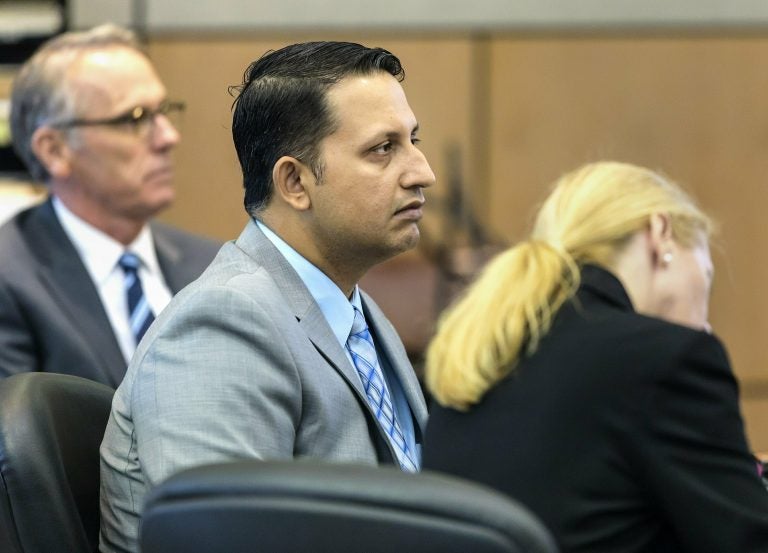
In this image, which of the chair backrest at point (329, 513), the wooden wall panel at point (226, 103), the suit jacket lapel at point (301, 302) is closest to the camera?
the chair backrest at point (329, 513)

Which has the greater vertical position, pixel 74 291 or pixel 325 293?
pixel 325 293

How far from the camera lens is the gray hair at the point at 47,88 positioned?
121 inches

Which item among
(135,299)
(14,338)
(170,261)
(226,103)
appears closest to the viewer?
(14,338)

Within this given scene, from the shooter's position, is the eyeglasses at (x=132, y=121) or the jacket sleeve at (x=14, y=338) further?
the eyeglasses at (x=132, y=121)

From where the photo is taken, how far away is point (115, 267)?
2.85m

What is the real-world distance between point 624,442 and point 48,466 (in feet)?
2.30

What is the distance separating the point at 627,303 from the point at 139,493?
2.18ft

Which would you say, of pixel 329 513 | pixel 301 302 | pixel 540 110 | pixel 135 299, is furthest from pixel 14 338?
pixel 540 110

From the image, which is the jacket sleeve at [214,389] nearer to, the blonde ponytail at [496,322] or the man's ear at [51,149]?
the blonde ponytail at [496,322]

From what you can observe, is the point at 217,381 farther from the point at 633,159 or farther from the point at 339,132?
the point at 633,159

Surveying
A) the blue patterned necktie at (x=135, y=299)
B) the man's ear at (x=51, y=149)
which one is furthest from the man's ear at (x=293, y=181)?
the man's ear at (x=51, y=149)

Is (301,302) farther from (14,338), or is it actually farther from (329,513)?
(14,338)

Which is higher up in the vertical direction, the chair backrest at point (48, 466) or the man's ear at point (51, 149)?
the chair backrest at point (48, 466)

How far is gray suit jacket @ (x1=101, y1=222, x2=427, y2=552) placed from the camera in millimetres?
1524
